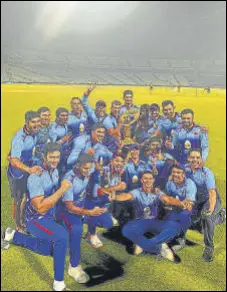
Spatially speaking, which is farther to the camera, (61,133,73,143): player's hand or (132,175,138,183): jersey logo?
(132,175,138,183): jersey logo

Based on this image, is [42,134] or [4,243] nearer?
[42,134]

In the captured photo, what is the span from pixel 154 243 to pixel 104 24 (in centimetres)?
147

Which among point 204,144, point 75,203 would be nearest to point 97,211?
point 75,203

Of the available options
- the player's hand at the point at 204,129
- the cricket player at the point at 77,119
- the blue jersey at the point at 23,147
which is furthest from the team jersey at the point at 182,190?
the blue jersey at the point at 23,147

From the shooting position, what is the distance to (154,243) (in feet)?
7.95

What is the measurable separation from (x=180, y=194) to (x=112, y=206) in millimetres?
478

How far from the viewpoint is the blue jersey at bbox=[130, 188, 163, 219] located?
7.85ft

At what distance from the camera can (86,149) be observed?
91.2 inches

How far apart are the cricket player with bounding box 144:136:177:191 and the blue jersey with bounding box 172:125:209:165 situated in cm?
7

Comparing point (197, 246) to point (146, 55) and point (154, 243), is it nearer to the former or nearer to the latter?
point (154, 243)

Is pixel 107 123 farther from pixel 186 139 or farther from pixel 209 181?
pixel 209 181

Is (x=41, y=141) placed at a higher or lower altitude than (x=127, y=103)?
lower

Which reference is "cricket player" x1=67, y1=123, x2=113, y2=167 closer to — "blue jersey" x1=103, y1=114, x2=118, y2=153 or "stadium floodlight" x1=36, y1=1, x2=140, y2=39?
"blue jersey" x1=103, y1=114, x2=118, y2=153

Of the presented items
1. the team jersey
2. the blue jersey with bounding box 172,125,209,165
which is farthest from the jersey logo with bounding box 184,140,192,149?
the team jersey
